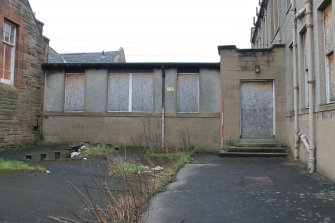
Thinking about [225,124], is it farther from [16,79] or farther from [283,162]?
[16,79]

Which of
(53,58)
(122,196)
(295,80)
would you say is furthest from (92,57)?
(122,196)

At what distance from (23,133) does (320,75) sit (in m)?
12.3

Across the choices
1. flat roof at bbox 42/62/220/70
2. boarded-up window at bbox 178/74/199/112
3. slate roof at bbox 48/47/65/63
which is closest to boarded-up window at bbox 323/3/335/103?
flat roof at bbox 42/62/220/70

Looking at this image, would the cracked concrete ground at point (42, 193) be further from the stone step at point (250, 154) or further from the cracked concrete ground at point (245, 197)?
the stone step at point (250, 154)

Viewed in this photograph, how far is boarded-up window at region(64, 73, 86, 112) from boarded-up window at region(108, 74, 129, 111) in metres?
1.35

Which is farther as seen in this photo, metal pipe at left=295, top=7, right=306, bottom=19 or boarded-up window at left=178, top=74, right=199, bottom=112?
boarded-up window at left=178, top=74, right=199, bottom=112

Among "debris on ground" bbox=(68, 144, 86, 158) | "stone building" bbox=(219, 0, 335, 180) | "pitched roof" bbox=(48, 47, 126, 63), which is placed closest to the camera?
"stone building" bbox=(219, 0, 335, 180)

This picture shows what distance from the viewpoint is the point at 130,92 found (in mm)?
16062

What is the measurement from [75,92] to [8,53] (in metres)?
3.50

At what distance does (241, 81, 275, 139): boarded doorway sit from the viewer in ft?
43.5

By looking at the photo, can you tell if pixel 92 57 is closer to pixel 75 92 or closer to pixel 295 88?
pixel 75 92

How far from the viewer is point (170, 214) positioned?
5141 mm

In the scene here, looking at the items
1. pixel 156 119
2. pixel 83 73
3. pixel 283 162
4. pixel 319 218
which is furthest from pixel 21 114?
pixel 319 218

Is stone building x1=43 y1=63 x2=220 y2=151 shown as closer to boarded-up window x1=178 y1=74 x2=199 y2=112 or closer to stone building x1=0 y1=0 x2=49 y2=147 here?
boarded-up window x1=178 y1=74 x2=199 y2=112
